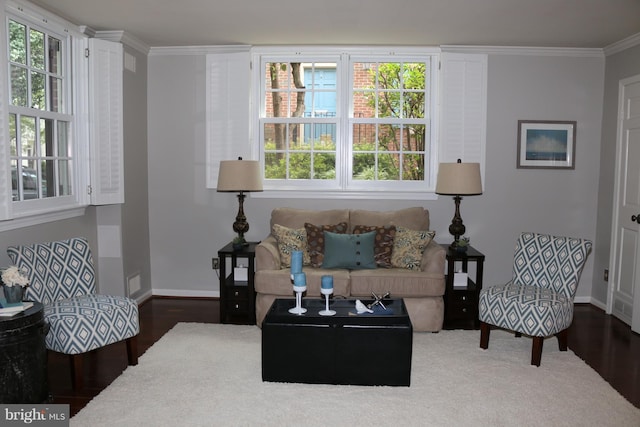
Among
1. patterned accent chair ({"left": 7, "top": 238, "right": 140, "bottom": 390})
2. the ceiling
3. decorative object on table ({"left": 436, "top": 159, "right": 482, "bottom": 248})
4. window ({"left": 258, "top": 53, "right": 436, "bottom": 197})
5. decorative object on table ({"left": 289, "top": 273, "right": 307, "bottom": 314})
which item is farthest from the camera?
window ({"left": 258, "top": 53, "right": 436, "bottom": 197})

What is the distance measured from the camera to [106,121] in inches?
190

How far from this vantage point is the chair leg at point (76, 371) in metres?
3.45

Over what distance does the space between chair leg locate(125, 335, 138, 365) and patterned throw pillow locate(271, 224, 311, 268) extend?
4.66 feet

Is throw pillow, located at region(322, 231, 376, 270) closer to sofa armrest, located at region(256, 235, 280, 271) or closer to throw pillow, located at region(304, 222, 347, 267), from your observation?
throw pillow, located at region(304, 222, 347, 267)

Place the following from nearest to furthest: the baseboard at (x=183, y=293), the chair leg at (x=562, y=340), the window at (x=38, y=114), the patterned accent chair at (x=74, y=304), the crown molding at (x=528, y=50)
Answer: the patterned accent chair at (x=74, y=304), the window at (x=38, y=114), the chair leg at (x=562, y=340), the crown molding at (x=528, y=50), the baseboard at (x=183, y=293)

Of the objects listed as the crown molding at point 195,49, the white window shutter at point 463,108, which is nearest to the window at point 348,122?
the white window shutter at point 463,108

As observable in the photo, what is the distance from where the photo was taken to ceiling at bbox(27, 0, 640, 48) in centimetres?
408

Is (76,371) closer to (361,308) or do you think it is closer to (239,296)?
(239,296)

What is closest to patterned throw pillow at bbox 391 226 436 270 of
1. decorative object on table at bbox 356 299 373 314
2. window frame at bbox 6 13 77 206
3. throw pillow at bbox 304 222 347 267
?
throw pillow at bbox 304 222 347 267

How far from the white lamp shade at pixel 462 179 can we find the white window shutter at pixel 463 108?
536 millimetres

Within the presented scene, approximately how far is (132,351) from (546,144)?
4195mm

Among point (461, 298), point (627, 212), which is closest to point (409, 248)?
point (461, 298)

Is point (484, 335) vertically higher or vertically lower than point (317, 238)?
lower

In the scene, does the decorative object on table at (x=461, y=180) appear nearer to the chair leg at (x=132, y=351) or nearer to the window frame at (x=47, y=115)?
the chair leg at (x=132, y=351)
